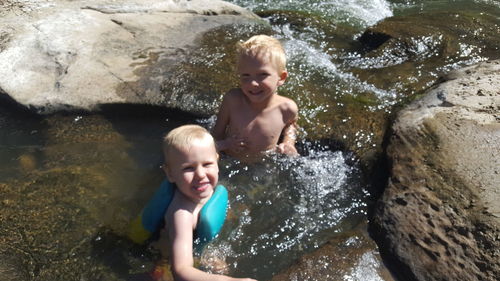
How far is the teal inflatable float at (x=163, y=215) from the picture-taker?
3.05 metres

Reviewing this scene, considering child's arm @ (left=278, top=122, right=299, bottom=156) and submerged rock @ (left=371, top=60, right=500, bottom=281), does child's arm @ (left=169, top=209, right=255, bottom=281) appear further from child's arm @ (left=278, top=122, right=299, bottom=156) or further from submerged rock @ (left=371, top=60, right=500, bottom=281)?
child's arm @ (left=278, top=122, right=299, bottom=156)

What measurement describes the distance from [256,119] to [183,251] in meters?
1.49

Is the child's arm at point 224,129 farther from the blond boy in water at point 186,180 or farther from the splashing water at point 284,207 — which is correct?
the blond boy in water at point 186,180

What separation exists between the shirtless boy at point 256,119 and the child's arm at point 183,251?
1115 mm

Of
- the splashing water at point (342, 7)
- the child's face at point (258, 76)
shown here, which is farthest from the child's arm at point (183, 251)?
the splashing water at point (342, 7)

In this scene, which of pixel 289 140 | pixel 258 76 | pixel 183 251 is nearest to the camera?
pixel 183 251

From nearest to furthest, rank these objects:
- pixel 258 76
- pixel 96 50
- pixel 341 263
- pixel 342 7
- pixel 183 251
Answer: pixel 183 251
pixel 341 263
pixel 258 76
pixel 96 50
pixel 342 7

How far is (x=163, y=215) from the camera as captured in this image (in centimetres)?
311

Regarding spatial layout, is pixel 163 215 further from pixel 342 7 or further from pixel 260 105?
pixel 342 7

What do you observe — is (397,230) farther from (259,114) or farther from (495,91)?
(495,91)

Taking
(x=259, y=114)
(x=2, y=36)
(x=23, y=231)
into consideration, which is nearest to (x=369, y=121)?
(x=259, y=114)

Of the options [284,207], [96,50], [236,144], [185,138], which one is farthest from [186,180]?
[96,50]

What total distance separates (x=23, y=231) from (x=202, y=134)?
1394 mm

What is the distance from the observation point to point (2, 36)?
16.8 ft
